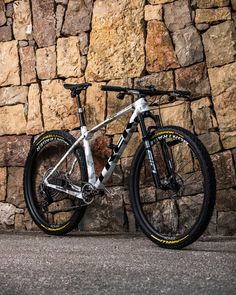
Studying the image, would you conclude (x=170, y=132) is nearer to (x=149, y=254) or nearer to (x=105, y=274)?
(x=149, y=254)

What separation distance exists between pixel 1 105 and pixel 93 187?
1.50 m

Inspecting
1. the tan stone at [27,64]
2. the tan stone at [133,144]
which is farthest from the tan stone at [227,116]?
the tan stone at [27,64]

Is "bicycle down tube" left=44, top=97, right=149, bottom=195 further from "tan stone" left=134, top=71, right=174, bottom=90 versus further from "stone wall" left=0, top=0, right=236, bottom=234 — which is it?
"tan stone" left=134, top=71, right=174, bottom=90

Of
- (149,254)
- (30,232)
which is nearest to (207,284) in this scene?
(149,254)

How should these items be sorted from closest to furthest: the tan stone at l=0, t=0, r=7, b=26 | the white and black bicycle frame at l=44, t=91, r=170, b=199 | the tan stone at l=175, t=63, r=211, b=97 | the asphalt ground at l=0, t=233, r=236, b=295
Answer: the asphalt ground at l=0, t=233, r=236, b=295 → the white and black bicycle frame at l=44, t=91, r=170, b=199 → the tan stone at l=175, t=63, r=211, b=97 → the tan stone at l=0, t=0, r=7, b=26

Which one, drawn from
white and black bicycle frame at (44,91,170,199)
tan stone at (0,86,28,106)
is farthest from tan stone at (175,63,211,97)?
tan stone at (0,86,28,106)

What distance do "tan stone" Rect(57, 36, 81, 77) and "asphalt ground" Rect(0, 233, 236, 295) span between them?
1.56 metres

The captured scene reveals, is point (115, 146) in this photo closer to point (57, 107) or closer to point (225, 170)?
point (225, 170)

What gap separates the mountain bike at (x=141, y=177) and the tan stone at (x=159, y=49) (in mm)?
280

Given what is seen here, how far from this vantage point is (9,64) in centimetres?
561

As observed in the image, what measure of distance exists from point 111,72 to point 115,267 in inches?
85.8

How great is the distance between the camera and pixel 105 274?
10.5 ft

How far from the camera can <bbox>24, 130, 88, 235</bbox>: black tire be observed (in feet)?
16.2

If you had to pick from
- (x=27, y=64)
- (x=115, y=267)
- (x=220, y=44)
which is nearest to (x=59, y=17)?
(x=27, y=64)
